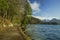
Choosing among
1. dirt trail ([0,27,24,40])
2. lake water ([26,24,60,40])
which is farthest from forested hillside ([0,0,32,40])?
lake water ([26,24,60,40])

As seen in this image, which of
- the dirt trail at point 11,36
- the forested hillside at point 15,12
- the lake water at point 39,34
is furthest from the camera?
Answer: the forested hillside at point 15,12

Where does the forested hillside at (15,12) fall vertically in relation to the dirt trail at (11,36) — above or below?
above

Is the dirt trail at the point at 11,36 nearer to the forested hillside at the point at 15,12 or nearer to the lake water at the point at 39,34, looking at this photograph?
the forested hillside at the point at 15,12

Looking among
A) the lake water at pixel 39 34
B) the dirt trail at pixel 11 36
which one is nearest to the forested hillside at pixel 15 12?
the dirt trail at pixel 11 36

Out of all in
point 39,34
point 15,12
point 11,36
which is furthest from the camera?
point 39,34

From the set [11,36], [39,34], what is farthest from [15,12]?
[11,36]

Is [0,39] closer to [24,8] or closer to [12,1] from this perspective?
[24,8]

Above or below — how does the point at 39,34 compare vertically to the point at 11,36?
above

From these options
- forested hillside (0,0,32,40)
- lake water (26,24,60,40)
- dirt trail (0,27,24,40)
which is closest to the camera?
dirt trail (0,27,24,40)

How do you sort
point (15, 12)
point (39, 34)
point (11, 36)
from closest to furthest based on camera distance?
point (11, 36) → point (15, 12) → point (39, 34)

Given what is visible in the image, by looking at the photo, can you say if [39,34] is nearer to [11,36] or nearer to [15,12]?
[15,12]

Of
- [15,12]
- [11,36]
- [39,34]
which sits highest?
[15,12]

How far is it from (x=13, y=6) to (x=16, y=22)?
4303 millimetres

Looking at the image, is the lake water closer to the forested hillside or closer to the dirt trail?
the forested hillside
